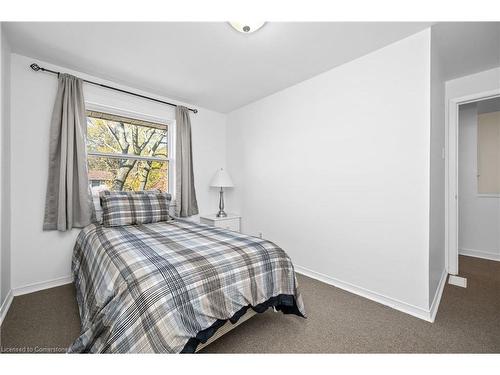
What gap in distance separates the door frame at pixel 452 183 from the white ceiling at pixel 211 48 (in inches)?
14.4

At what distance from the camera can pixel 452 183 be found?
2514 mm

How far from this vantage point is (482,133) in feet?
10.5

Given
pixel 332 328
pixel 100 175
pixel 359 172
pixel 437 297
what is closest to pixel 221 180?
pixel 100 175

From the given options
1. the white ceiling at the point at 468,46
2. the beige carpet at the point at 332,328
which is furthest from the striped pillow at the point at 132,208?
the white ceiling at the point at 468,46

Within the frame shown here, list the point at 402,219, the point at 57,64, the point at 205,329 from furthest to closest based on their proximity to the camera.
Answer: the point at 57,64, the point at 402,219, the point at 205,329

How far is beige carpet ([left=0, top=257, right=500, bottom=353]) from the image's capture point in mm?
1418

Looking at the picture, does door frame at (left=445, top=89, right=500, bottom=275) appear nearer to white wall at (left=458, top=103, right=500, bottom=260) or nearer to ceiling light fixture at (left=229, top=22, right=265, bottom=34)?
white wall at (left=458, top=103, right=500, bottom=260)

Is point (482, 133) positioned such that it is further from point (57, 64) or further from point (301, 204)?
point (57, 64)

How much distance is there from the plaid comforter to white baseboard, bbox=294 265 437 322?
81cm

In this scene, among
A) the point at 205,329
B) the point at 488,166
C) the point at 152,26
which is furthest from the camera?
the point at 488,166

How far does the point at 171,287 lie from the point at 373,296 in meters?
1.87

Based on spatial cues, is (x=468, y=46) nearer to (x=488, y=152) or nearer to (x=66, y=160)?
(x=488, y=152)
